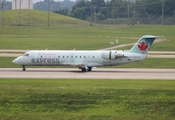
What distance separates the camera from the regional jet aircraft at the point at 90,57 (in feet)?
171

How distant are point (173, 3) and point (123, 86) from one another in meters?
138

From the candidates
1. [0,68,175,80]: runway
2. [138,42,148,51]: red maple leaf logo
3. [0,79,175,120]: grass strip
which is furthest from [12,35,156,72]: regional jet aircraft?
[0,79,175,120]: grass strip

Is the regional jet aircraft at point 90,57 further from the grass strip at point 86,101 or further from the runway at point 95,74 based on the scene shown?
the grass strip at point 86,101

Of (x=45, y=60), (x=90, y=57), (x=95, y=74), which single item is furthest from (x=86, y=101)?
(x=45, y=60)

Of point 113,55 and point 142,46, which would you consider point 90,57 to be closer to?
point 113,55

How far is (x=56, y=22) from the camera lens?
480 feet

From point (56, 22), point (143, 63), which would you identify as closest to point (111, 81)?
point (143, 63)

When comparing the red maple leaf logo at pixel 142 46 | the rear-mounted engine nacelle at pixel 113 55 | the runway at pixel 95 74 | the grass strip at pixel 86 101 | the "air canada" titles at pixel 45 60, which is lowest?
the grass strip at pixel 86 101

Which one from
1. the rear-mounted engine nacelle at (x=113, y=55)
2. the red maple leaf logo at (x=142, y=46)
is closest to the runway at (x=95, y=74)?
the rear-mounted engine nacelle at (x=113, y=55)

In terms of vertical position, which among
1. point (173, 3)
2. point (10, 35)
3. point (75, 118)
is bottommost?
point (75, 118)

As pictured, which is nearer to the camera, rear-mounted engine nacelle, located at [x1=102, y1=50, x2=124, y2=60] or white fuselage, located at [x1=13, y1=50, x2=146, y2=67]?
rear-mounted engine nacelle, located at [x1=102, y1=50, x2=124, y2=60]

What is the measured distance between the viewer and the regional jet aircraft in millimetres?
52125

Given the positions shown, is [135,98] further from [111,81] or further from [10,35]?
[10,35]

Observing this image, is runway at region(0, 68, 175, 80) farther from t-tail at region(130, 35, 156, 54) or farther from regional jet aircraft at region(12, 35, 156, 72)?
t-tail at region(130, 35, 156, 54)
